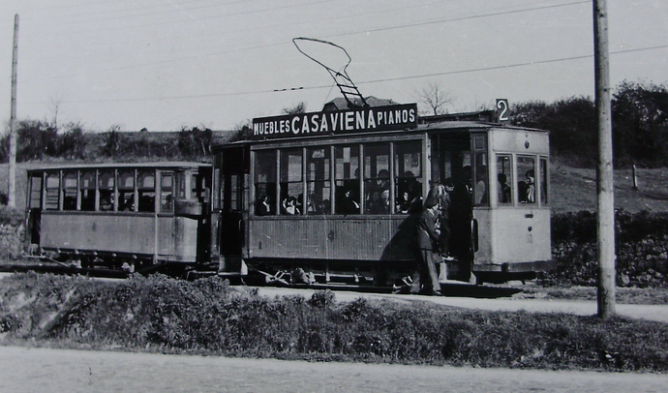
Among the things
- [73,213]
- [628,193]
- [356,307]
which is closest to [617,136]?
[628,193]

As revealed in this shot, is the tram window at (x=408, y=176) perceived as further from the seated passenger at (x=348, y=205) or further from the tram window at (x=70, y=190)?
the tram window at (x=70, y=190)

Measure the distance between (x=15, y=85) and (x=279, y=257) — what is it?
684 inches

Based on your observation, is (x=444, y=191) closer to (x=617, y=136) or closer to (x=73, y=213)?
(x=73, y=213)

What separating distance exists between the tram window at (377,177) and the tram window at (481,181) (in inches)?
70.8

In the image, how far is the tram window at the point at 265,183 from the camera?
1532 cm

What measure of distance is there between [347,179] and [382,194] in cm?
90

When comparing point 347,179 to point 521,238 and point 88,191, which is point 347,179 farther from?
point 88,191

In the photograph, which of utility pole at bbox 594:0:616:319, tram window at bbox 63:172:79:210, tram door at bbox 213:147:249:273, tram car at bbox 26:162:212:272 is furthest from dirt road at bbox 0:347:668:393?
tram window at bbox 63:172:79:210

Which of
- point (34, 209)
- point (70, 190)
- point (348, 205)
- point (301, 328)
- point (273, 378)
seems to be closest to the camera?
point (273, 378)

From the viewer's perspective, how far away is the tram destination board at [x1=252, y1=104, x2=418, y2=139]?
13.6m

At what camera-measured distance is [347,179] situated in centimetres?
1416

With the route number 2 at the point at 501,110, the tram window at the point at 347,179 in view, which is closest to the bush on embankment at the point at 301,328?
the tram window at the point at 347,179

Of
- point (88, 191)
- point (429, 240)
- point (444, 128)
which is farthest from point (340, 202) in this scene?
point (88, 191)

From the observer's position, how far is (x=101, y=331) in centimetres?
958
